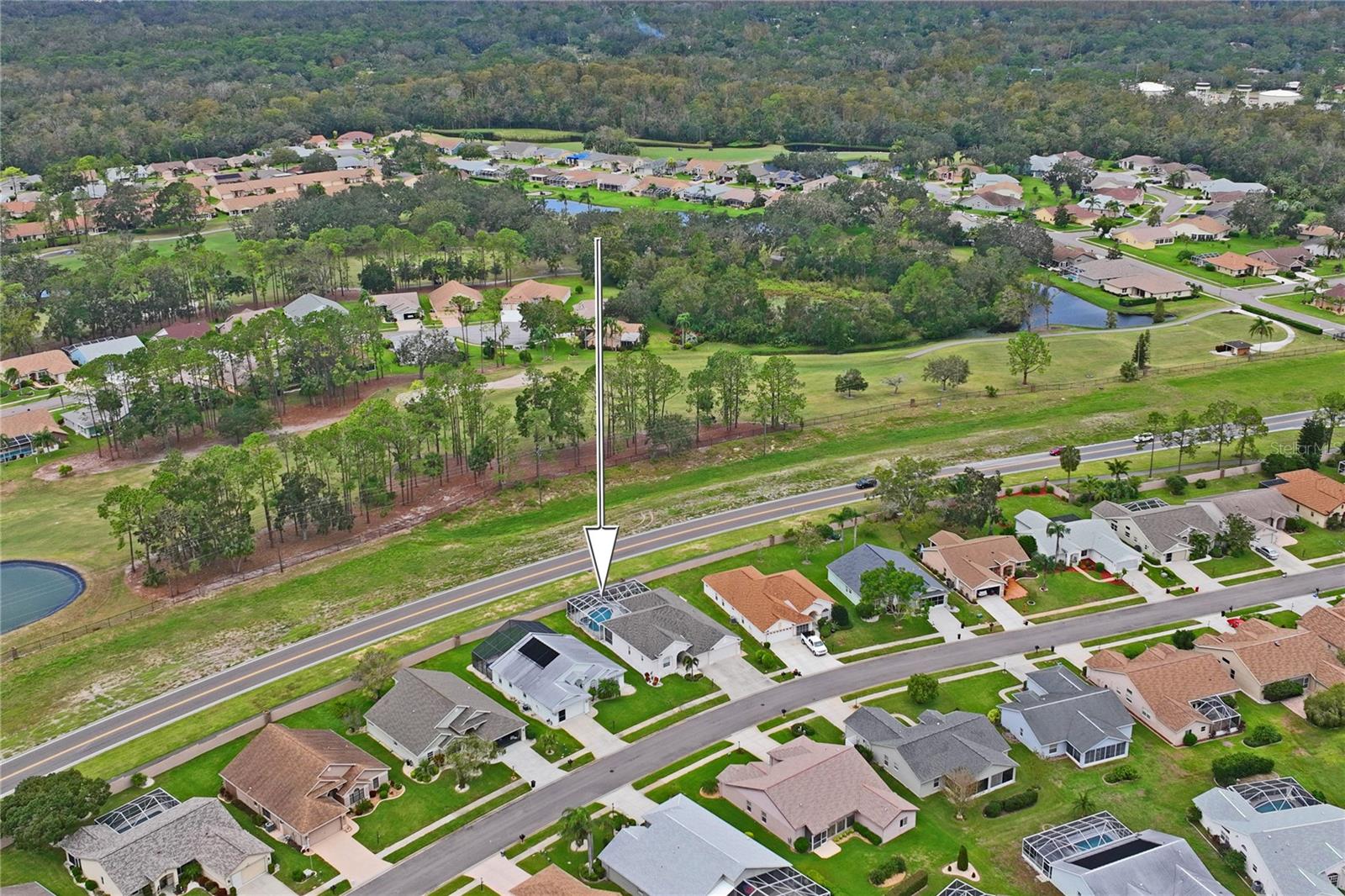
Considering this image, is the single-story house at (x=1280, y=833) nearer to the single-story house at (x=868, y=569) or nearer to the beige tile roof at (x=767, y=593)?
the single-story house at (x=868, y=569)

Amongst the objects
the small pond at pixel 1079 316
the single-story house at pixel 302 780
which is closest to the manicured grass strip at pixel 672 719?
the single-story house at pixel 302 780

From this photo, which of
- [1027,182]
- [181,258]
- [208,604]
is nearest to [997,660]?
[208,604]

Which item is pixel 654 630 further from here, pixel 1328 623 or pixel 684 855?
pixel 1328 623

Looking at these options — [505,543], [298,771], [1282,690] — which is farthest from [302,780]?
[1282,690]

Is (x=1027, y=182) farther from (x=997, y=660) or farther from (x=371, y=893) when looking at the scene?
(x=371, y=893)

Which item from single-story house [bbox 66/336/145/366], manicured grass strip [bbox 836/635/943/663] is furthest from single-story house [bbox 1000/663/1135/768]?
single-story house [bbox 66/336/145/366]
